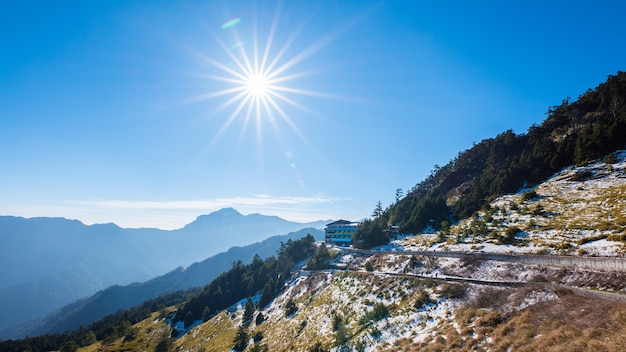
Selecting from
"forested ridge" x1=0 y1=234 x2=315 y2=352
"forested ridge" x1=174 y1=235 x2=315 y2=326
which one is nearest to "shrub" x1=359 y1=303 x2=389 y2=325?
"forested ridge" x1=0 y1=234 x2=315 y2=352

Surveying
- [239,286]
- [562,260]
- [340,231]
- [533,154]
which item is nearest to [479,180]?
[533,154]

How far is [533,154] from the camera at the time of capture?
8662 cm

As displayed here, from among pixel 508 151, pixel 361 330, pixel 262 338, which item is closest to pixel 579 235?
pixel 361 330

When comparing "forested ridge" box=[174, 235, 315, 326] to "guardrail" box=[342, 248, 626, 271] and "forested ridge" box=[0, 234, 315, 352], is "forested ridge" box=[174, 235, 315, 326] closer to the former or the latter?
"forested ridge" box=[0, 234, 315, 352]

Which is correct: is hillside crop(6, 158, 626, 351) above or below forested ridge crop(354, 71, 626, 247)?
below

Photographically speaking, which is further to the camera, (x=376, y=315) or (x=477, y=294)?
(x=376, y=315)

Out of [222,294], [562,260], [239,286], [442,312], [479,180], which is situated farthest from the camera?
[239,286]

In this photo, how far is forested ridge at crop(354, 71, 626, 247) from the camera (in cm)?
7481

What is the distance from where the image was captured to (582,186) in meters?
63.3

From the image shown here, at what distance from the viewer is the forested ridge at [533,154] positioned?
245ft

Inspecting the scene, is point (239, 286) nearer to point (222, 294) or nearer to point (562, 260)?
point (222, 294)

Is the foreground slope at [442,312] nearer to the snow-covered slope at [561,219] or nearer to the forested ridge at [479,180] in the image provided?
the snow-covered slope at [561,219]

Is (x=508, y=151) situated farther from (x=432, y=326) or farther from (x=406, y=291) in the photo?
(x=432, y=326)

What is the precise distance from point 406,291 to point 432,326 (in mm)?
13370
